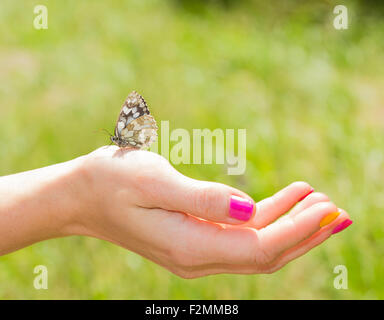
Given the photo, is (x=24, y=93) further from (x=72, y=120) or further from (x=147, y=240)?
(x=147, y=240)

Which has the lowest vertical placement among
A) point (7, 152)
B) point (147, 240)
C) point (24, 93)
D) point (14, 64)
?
point (147, 240)

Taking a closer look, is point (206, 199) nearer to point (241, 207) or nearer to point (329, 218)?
point (241, 207)

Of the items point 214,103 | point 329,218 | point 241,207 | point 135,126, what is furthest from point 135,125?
point 214,103

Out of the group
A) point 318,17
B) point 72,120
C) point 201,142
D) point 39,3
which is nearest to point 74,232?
point 201,142

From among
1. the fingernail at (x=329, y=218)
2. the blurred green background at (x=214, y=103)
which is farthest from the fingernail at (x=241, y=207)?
the blurred green background at (x=214, y=103)

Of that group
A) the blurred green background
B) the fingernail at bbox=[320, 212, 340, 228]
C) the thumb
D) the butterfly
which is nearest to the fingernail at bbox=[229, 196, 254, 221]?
the thumb
